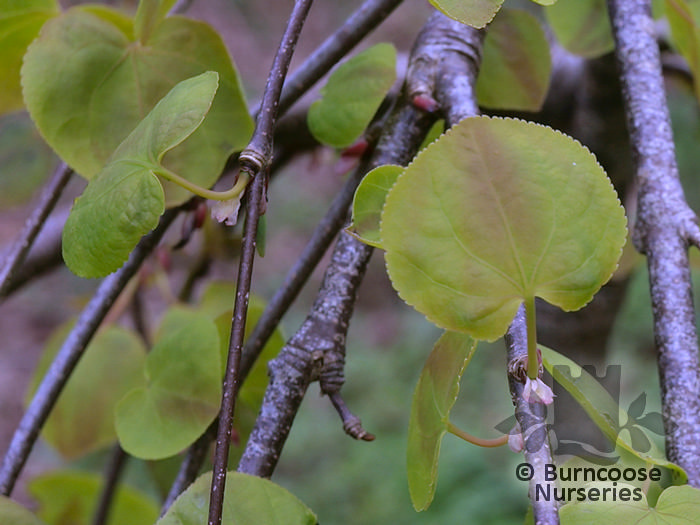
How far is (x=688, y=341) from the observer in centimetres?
32

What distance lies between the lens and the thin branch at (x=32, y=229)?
0.43 metres

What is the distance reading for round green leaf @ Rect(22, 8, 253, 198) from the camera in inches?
14.2

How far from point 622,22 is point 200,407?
341 mm

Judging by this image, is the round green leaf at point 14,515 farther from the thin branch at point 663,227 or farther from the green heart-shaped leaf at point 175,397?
the thin branch at point 663,227

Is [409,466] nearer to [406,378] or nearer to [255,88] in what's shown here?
[406,378]

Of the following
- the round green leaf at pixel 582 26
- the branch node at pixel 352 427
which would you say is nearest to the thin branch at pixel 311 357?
the branch node at pixel 352 427

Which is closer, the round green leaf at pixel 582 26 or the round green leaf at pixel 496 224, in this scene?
the round green leaf at pixel 496 224

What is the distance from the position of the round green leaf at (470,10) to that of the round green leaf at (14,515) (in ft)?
0.94

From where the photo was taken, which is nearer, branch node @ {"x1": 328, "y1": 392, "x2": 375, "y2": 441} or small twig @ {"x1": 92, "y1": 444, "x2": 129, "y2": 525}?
branch node @ {"x1": 328, "y1": 392, "x2": 375, "y2": 441}

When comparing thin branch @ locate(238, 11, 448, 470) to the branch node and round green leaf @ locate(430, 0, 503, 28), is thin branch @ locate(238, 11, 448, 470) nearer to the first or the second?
the branch node

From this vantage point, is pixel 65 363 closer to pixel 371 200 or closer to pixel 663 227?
pixel 371 200

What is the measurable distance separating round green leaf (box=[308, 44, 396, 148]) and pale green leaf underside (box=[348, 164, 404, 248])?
4.6 inches

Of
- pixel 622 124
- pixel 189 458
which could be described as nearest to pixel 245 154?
pixel 189 458

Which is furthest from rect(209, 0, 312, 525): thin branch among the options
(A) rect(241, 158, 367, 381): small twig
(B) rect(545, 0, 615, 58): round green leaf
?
(B) rect(545, 0, 615, 58): round green leaf
